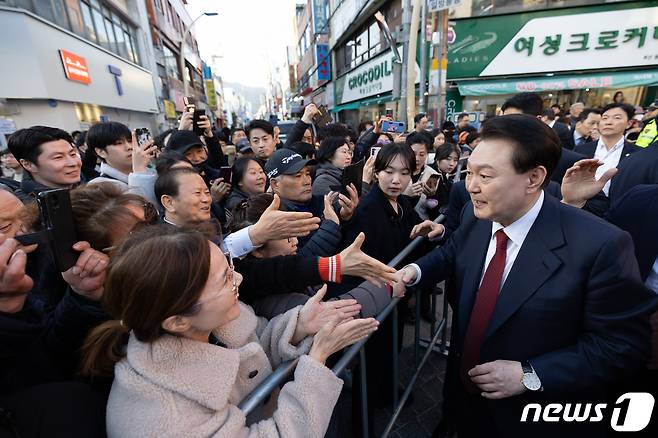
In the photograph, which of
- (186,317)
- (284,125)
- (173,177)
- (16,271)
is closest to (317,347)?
(186,317)

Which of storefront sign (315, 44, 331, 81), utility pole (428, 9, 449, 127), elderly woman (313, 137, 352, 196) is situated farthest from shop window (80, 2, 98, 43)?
storefront sign (315, 44, 331, 81)

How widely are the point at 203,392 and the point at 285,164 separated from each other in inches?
83.8

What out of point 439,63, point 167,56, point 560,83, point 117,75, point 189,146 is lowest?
point 189,146

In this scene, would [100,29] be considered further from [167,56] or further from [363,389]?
[363,389]

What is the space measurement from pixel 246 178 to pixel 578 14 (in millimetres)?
16264

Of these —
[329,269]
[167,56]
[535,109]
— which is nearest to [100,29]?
[167,56]

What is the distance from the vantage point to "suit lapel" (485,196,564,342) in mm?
1458

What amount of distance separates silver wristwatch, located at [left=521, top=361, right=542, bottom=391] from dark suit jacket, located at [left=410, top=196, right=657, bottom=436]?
0.10 ft

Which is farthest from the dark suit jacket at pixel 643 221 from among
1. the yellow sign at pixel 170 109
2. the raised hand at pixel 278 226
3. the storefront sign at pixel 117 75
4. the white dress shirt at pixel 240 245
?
the yellow sign at pixel 170 109

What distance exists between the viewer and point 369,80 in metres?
19.2

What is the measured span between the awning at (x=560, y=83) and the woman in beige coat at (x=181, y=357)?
15.4m

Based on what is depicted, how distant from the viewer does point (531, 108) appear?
339 centimetres

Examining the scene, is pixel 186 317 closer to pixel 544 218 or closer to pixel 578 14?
pixel 544 218

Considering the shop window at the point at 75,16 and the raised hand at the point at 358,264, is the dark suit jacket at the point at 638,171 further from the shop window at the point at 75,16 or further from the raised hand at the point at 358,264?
the shop window at the point at 75,16
